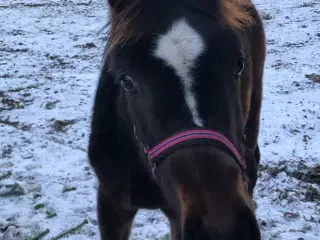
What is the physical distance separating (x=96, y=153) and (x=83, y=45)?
25.7 feet

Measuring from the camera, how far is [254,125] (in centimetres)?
303

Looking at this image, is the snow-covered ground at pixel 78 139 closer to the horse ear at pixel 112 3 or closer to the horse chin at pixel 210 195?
the horse ear at pixel 112 3

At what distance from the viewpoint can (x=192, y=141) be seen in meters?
1.62

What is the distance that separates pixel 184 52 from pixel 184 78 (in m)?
0.11

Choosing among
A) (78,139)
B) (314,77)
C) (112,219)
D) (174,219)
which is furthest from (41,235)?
(314,77)

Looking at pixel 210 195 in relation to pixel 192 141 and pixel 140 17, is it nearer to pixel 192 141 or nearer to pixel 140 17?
pixel 192 141

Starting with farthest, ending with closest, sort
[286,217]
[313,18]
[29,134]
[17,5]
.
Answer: [17,5], [313,18], [29,134], [286,217]

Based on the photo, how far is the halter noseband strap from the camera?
1616mm

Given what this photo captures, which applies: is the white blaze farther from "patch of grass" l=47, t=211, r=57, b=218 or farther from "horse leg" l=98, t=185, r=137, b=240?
"patch of grass" l=47, t=211, r=57, b=218

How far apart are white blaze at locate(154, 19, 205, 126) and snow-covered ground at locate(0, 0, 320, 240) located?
25.7 inches

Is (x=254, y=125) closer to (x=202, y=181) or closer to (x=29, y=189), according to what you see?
(x=202, y=181)

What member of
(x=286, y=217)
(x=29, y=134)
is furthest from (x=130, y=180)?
(x=29, y=134)

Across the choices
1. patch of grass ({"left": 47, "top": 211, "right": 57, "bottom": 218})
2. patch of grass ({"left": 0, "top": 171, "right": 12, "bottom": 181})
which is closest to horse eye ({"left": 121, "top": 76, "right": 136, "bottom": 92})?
patch of grass ({"left": 47, "top": 211, "right": 57, "bottom": 218})

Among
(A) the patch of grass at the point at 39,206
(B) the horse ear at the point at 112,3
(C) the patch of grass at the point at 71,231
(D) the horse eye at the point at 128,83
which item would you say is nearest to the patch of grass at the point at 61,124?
(A) the patch of grass at the point at 39,206
